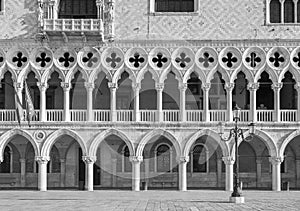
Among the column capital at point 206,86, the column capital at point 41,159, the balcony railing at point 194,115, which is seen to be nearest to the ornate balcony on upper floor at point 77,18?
the column capital at point 206,86

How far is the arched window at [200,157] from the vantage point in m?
45.0

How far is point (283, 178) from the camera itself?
4472 cm

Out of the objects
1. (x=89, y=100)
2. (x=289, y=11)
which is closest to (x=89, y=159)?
(x=89, y=100)

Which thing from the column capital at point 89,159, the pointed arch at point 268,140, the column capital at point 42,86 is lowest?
the column capital at point 89,159

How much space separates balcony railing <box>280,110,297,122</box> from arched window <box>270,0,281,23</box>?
16.3 feet

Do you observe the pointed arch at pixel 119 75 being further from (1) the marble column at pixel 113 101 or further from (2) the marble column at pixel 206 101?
(2) the marble column at pixel 206 101

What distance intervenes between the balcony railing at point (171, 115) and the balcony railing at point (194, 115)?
1.97 feet

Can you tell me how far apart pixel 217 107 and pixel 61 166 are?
9707 millimetres

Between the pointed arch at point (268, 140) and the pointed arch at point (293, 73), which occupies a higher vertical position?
the pointed arch at point (293, 73)

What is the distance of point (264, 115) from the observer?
41.8m

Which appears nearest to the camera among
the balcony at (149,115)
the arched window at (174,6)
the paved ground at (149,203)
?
the paved ground at (149,203)

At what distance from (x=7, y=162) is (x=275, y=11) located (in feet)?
58.4

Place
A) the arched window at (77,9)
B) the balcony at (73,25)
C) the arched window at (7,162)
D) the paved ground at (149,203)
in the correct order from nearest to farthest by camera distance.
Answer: the paved ground at (149,203), the balcony at (73,25), the arched window at (77,9), the arched window at (7,162)

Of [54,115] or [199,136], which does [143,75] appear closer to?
[199,136]
